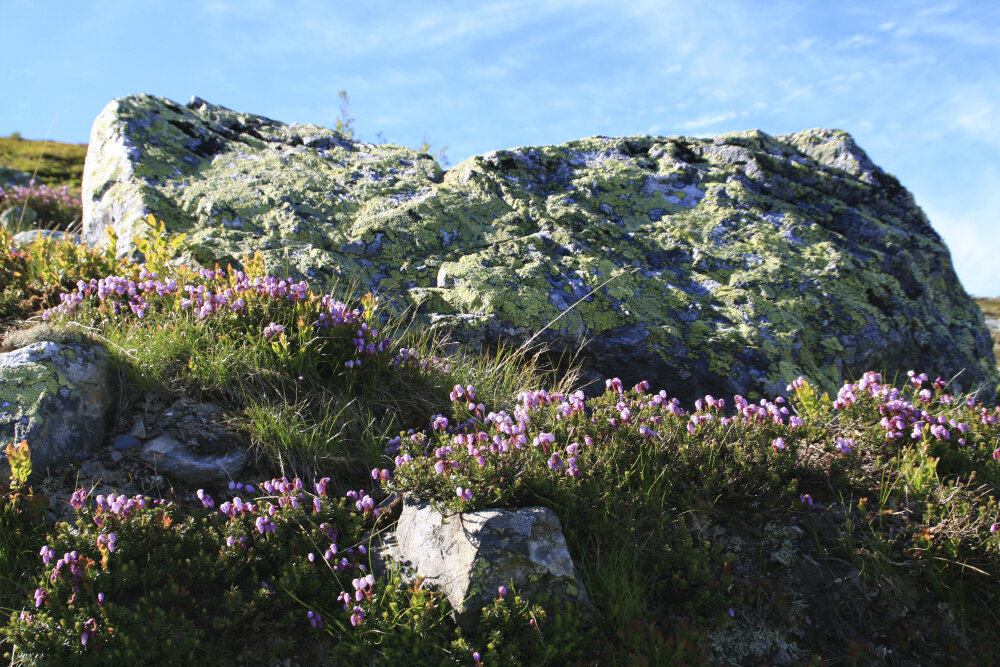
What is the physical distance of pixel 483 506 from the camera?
155 inches

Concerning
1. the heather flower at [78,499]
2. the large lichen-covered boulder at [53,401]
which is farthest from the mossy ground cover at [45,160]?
the heather flower at [78,499]

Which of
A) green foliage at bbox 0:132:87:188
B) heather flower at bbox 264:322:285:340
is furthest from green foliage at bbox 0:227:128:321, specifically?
green foliage at bbox 0:132:87:188

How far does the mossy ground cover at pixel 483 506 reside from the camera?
3.54m

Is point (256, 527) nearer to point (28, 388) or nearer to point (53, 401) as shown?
point (53, 401)

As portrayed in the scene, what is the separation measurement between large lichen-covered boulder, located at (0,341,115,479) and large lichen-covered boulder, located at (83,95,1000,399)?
5.92 feet

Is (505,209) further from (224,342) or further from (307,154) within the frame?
(224,342)

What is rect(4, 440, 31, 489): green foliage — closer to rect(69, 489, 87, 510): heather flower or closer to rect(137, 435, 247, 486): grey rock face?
rect(69, 489, 87, 510): heather flower

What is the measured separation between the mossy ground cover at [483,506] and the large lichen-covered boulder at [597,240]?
0.83 m

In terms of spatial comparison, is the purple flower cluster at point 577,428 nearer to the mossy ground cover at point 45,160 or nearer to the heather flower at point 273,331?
the heather flower at point 273,331

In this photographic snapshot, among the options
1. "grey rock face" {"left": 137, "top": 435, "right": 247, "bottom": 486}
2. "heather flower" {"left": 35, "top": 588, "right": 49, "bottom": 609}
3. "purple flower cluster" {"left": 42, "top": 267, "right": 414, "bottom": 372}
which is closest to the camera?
"heather flower" {"left": 35, "top": 588, "right": 49, "bottom": 609}

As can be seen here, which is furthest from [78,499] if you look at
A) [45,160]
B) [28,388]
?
[45,160]

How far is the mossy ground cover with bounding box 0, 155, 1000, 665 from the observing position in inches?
139

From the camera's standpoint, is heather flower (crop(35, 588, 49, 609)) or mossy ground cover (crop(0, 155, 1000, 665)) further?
mossy ground cover (crop(0, 155, 1000, 665))

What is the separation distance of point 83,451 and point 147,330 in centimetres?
116
